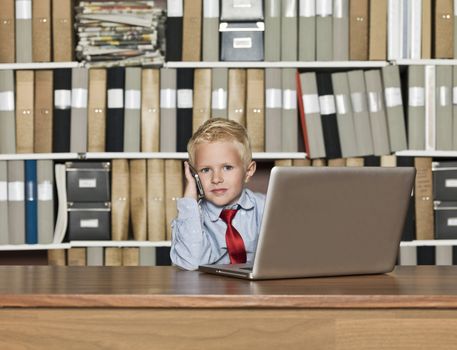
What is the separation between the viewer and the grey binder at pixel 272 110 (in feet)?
11.0

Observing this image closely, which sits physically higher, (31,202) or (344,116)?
(344,116)

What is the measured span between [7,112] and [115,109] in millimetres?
462

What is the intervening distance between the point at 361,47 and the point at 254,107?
528mm

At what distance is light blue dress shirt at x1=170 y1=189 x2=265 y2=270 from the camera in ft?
5.77

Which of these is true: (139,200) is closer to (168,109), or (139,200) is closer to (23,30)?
(168,109)

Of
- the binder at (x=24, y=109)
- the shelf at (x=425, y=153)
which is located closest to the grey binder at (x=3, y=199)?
the binder at (x=24, y=109)

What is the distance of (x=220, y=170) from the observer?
2.03m

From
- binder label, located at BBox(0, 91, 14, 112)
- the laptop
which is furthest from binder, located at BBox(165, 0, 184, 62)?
the laptop

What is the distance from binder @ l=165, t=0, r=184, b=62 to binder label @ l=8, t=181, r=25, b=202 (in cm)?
85

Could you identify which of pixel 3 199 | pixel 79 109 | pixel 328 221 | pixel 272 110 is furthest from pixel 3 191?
pixel 328 221

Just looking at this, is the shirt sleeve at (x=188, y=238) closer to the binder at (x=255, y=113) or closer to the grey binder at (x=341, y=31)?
the binder at (x=255, y=113)
